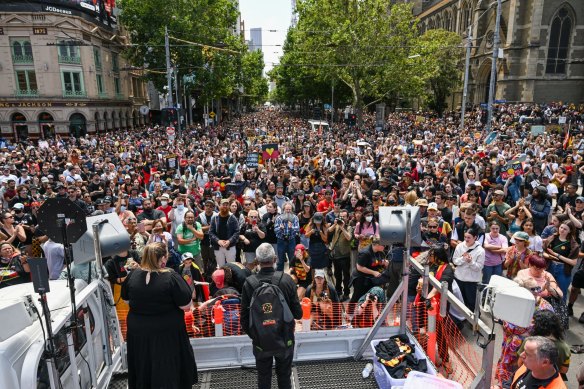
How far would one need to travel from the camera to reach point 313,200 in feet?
31.4

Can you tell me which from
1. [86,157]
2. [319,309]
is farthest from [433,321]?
[86,157]

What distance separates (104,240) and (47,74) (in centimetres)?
3878

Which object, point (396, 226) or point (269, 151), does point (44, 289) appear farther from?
point (269, 151)

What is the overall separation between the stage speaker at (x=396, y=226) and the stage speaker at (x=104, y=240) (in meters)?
2.53

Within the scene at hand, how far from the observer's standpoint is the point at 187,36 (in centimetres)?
3594

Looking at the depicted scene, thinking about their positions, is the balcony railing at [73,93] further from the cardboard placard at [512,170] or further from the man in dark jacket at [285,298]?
the man in dark jacket at [285,298]

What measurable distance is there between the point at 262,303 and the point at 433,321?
1.99 m

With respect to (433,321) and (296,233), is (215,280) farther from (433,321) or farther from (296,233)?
(433,321)

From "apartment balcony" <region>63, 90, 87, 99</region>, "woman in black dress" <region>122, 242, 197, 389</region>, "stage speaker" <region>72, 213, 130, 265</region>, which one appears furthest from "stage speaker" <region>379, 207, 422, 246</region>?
"apartment balcony" <region>63, 90, 87, 99</region>

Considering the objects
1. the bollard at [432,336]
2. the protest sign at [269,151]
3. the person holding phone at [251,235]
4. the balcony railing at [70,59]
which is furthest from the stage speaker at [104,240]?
the balcony railing at [70,59]

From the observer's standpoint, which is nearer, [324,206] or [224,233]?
[224,233]

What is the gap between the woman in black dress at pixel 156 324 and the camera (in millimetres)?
3410

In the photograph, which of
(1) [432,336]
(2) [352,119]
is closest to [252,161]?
(1) [432,336]

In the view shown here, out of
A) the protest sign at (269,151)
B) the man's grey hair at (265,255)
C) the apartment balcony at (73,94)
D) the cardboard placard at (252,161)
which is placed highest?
the apartment balcony at (73,94)
